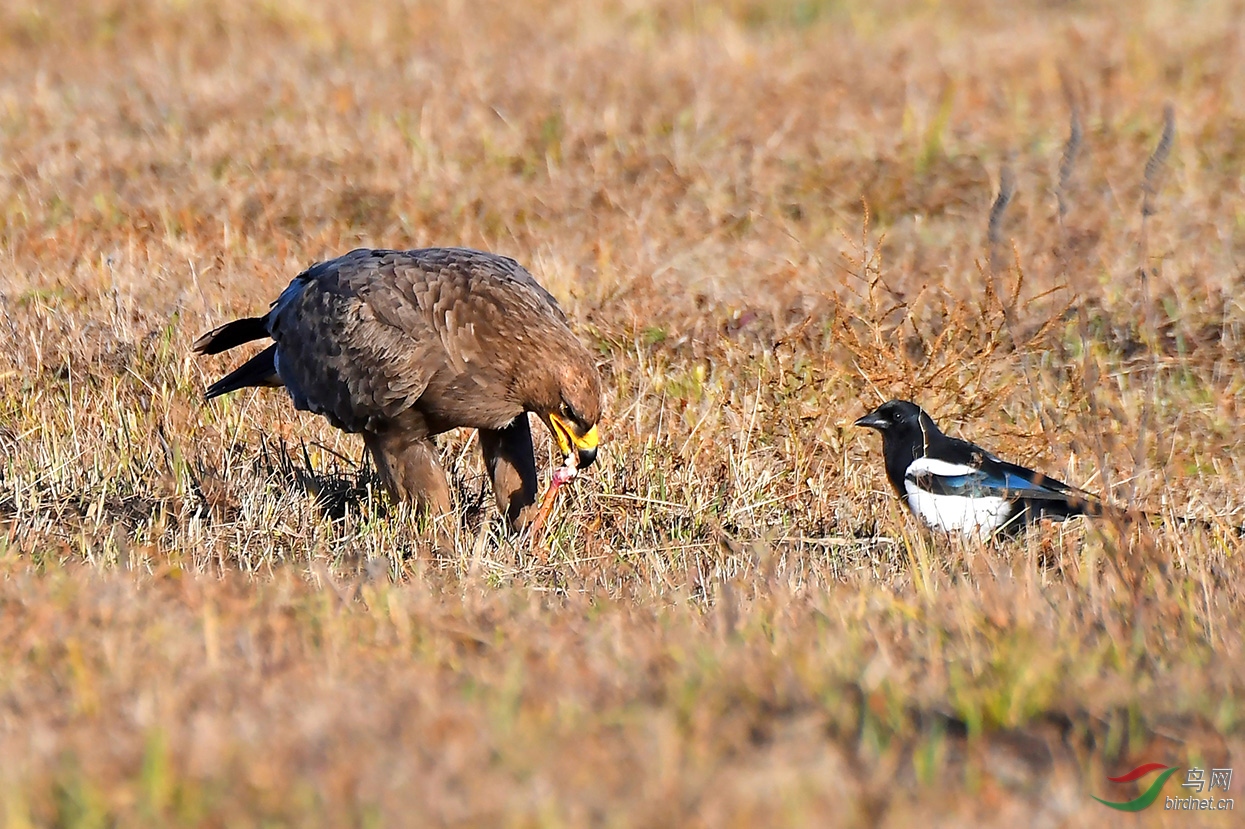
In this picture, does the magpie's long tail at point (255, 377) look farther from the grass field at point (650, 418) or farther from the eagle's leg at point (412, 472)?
the eagle's leg at point (412, 472)

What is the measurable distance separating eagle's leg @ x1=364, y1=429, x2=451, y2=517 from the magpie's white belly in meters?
1.71

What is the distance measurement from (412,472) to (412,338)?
0.52 m

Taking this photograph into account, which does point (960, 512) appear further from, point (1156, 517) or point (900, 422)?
point (1156, 517)

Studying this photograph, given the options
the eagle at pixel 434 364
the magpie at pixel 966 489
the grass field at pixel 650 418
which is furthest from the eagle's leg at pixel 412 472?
the magpie at pixel 966 489

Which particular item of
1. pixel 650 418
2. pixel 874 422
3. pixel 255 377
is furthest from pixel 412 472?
pixel 874 422

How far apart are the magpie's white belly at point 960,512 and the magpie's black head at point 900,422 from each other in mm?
280

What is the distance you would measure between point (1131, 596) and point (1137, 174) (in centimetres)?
615

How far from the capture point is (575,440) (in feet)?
16.8

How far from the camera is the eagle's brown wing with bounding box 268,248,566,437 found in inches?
205

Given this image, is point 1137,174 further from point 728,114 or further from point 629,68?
point 629,68

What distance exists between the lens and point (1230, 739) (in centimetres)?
278

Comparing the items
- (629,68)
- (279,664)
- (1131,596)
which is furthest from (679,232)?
(279,664)

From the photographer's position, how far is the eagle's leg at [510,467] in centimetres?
560

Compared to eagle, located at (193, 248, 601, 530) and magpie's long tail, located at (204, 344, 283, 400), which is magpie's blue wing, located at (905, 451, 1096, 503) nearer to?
eagle, located at (193, 248, 601, 530)
